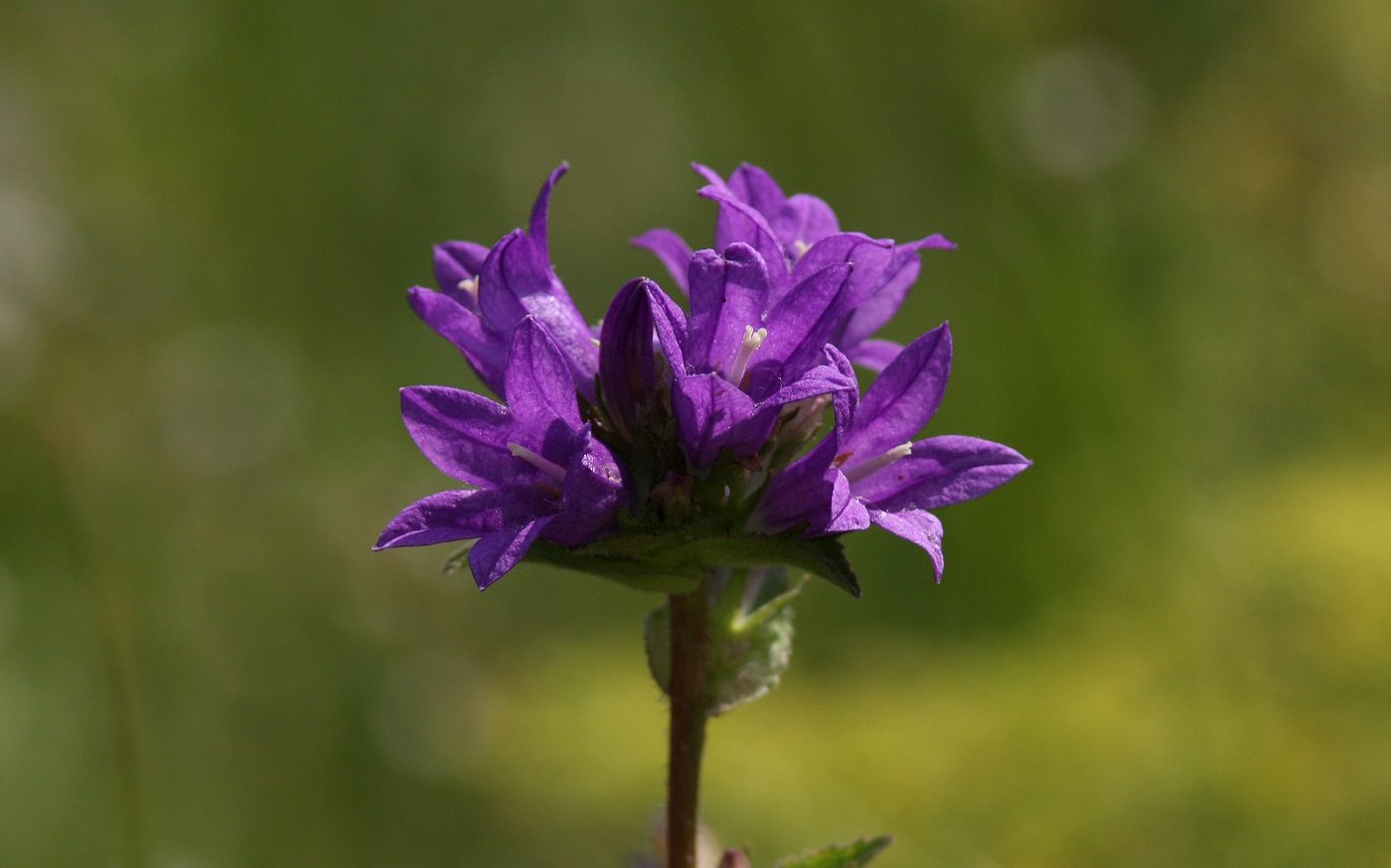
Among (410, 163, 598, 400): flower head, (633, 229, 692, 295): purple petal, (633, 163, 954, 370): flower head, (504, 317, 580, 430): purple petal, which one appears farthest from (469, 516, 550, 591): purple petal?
(633, 229, 692, 295): purple petal

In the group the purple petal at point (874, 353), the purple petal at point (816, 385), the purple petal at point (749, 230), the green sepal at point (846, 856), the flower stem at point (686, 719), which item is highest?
the purple petal at point (749, 230)

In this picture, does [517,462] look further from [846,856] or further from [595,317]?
[595,317]

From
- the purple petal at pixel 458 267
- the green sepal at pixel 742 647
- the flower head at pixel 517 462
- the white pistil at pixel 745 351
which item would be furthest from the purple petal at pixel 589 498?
the purple petal at pixel 458 267

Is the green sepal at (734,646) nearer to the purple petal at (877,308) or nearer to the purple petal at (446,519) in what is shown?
the purple petal at (446,519)

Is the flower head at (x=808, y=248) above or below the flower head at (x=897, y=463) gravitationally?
above

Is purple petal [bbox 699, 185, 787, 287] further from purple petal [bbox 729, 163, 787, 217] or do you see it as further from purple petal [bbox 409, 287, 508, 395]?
purple petal [bbox 409, 287, 508, 395]

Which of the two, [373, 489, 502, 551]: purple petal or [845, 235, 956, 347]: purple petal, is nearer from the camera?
[373, 489, 502, 551]: purple petal
